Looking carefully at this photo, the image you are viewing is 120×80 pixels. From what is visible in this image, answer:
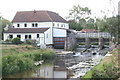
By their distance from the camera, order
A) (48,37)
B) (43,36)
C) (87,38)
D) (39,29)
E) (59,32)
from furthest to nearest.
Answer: (59,32), (39,29), (48,37), (87,38), (43,36)

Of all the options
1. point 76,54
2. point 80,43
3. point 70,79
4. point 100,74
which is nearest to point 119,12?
point 70,79

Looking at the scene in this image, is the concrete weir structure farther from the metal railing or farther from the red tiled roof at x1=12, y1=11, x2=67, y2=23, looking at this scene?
the red tiled roof at x1=12, y1=11, x2=67, y2=23

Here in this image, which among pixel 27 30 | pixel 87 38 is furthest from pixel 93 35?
Result: pixel 27 30

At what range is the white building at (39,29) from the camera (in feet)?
165

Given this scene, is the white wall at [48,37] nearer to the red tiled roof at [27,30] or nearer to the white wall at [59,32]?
the red tiled roof at [27,30]

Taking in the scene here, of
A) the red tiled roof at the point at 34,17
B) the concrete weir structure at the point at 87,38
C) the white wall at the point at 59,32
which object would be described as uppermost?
the red tiled roof at the point at 34,17

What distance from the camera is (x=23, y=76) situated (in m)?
23.9

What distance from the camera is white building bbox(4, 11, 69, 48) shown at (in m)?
50.4

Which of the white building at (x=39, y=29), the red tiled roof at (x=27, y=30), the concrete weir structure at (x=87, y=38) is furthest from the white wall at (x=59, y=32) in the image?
the red tiled roof at (x=27, y=30)

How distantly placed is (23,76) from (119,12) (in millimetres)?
11686

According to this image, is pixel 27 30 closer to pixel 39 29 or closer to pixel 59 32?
pixel 39 29

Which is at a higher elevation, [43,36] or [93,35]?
[93,35]

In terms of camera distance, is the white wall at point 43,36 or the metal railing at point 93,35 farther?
the metal railing at point 93,35

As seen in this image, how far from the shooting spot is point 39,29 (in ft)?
172
